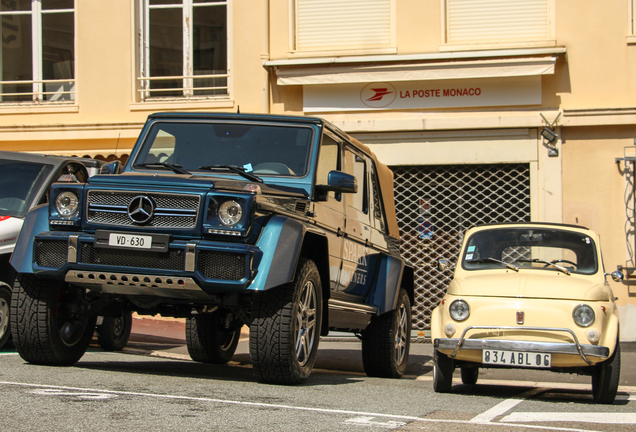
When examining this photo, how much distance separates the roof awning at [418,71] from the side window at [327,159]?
6.78 meters

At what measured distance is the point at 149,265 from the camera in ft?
17.9

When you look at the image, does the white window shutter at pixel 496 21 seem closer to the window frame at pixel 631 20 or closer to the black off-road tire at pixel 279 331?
the window frame at pixel 631 20

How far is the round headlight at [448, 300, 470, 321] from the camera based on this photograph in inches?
258

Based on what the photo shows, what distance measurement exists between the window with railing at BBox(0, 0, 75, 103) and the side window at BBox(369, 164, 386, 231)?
871 centimetres

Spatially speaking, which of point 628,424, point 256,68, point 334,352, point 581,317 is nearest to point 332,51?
point 256,68

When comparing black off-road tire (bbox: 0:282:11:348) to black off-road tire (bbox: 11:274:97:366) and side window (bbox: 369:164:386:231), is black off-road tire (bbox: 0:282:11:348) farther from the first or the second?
side window (bbox: 369:164:386:231)

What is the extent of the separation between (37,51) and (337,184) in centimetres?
1134

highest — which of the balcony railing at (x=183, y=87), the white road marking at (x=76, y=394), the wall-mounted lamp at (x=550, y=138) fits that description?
the balcony railing at (x=183, y=87)

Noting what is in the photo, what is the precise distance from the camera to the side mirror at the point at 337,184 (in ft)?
20.8

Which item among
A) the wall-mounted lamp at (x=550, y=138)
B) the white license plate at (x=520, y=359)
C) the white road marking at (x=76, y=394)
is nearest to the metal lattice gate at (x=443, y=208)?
the wall-mounted lamp at (x=550, y=138)

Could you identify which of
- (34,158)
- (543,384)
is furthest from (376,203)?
(34,158)

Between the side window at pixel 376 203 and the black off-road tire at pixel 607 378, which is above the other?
the side window at pixel 376 203

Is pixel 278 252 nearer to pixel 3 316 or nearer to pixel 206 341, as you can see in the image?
pixel 206 341

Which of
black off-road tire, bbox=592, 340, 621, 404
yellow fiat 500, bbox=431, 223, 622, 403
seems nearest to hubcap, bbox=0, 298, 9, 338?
yellow fiat 500, bbox=431, 223, 622, 403
